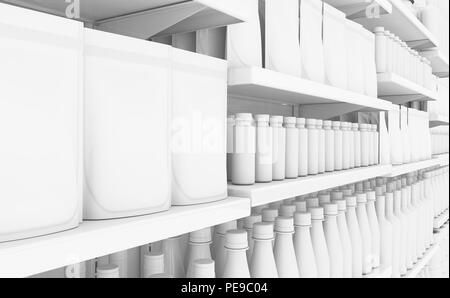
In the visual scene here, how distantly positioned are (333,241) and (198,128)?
0.75 metres

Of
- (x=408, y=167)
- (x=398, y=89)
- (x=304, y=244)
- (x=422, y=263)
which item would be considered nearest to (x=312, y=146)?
(x=304, y=244)

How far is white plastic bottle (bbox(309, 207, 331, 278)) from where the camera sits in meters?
1.25

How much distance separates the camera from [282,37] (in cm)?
111

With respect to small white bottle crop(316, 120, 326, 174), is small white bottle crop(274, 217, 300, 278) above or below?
below

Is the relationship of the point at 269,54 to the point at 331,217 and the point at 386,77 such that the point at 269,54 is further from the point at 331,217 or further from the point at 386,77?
the point at 386,77

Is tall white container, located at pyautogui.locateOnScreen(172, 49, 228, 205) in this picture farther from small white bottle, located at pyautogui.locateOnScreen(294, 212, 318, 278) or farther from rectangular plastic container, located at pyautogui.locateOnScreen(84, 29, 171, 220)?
small white bottle, located at pyautogui.locateOnScreen(294, 212, 318, 278)

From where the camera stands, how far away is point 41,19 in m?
0.52

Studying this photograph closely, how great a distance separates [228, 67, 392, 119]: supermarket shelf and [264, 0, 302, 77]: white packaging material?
0.06 metres

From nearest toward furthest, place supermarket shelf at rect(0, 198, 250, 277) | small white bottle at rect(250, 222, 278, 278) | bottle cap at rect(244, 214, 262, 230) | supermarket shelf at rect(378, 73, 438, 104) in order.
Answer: supermarket shelf at rect(0, 198, 250, 277), small white bottle at rect(250, 222, 278, 278), bottle cap at rect(244, 214, 262, 230), supermarket shelf at rect(378, 73, 438, 104)

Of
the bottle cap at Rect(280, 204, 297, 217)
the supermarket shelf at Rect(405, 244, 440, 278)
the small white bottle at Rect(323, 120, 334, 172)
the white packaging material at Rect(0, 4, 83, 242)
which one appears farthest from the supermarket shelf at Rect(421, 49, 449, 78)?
the white packaging material at Rect(0, 4, 83, 242)

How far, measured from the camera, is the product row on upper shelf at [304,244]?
911 mm

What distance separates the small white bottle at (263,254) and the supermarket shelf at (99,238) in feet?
0.66

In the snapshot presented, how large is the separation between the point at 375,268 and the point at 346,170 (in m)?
0.49

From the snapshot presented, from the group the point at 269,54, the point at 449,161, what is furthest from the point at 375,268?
the point at 449,161
